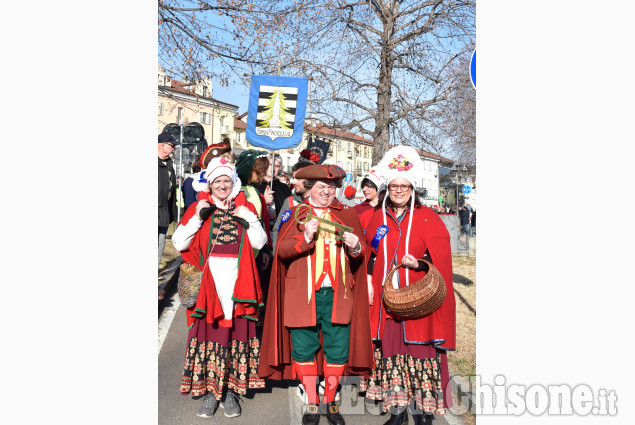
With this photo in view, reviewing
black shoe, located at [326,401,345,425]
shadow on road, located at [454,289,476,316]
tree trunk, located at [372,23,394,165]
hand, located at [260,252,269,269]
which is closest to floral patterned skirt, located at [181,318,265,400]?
black shoe, located at [326,401,345,425]

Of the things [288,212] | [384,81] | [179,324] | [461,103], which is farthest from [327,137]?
[288,212]

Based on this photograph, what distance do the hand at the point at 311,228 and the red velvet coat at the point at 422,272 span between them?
61 centimetres

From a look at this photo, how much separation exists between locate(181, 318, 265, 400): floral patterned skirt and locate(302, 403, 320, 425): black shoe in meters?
0.60

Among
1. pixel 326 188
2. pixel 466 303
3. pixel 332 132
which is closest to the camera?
A: pixel 326 188

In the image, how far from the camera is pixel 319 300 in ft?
14.1

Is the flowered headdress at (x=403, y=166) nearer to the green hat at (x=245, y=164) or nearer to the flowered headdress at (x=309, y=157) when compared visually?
the flowered headdress at (x=309, y=157)

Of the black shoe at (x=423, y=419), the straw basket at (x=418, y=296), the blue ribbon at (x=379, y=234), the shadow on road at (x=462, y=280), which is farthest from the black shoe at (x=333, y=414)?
the shadow on road at (x=462, y=280)

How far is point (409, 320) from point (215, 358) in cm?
169

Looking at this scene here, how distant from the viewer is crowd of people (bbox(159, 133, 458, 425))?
4.23 metres

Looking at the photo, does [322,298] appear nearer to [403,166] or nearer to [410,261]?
[410,261]

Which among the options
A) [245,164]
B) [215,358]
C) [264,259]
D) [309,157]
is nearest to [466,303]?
[309,157]

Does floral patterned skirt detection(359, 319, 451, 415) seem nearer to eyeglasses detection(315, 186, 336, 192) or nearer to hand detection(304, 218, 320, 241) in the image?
hand detection(304, 218, 320, 241)

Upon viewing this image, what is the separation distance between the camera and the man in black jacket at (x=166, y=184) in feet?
23.5
